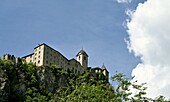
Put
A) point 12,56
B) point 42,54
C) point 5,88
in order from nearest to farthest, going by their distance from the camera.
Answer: point 5,88, point 12,56, point 42,54

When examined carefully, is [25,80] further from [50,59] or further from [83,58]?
[83,58]

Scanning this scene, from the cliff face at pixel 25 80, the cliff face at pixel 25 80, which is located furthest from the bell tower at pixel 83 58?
the cliff face at pixel 25 80

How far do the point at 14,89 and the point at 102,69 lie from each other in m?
46.8

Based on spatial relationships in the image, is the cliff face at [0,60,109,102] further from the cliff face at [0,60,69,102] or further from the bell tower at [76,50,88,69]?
the bell tower at [76,50,88,69]

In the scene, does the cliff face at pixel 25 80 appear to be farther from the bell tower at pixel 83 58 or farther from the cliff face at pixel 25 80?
the bell tower at pixel 83 58

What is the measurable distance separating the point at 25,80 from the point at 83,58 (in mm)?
37898

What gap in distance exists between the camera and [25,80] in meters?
90.1

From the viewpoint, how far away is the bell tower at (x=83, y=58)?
123119 mm

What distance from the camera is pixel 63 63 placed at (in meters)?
115

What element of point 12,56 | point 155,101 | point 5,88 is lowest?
point 155,101

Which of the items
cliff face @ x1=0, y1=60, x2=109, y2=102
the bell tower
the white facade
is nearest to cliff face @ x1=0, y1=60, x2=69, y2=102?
cliff face @ x1=0, y1=60, x2=109, y2=102

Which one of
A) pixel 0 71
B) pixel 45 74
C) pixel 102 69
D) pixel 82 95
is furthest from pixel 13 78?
pixel 82 95

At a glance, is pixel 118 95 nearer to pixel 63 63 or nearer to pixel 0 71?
pixel 0 71

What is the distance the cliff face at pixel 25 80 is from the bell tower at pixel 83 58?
19.9m
